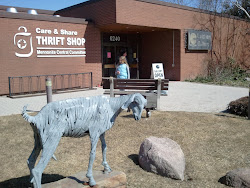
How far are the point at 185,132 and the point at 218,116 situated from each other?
186 cm

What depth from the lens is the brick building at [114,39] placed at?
12758mm

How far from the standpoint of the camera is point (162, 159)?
416 centimetres

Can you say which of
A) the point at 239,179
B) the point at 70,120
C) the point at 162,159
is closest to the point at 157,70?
the point at 162,159

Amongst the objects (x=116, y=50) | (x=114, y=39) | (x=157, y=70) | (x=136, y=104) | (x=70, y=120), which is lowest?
(x=70, y=120)

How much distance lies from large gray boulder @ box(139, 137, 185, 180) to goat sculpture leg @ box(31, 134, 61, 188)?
6.05ft

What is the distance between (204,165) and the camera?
4625 millimetres

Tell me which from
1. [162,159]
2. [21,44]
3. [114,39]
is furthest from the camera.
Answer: [114,39]

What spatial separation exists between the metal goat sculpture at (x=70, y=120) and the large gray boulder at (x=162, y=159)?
49.8 inches

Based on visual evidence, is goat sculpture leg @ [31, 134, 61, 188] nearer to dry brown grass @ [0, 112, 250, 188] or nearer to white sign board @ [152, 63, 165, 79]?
dry brown grass @ [0, 112, 250, 188]

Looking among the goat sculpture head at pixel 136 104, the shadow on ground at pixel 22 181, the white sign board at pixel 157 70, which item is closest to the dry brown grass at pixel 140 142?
the shadow on ground at pixel 22 181

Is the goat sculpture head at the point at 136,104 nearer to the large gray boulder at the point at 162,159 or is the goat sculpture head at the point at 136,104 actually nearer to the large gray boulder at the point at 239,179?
the large gray boulder at the point at 162,159

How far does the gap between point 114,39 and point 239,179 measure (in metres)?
15.5

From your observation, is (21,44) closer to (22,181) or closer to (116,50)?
(116,50)

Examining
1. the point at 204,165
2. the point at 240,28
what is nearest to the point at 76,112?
the point at 204,165
